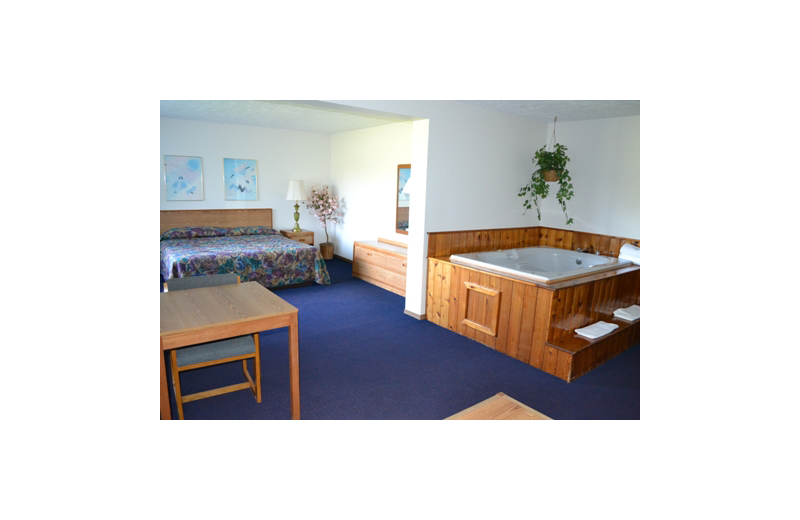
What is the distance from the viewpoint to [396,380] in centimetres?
286

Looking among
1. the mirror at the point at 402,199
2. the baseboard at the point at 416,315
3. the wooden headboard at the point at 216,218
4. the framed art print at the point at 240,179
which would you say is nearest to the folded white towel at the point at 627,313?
the baseboard at the point at 416,315

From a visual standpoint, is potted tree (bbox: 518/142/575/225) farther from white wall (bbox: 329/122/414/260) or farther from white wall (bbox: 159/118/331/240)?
white wall (bbox: 159/118/331/240)

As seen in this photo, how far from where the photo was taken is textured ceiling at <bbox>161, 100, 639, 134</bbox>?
12.5ft

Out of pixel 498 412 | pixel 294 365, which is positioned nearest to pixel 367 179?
pixel 294 365

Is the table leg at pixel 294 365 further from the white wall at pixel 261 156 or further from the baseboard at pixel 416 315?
the white wall at pixel 261 156

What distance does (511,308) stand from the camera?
11.0 feet

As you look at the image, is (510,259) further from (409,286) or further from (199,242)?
(199,242)

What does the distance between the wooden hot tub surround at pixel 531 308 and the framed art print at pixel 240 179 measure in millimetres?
3576

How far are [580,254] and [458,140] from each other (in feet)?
5.89

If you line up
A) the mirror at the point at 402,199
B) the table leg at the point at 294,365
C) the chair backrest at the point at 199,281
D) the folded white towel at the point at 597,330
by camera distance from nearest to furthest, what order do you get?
the table leg at the point at 294,365, the chair backrest at the point at 199,281, the folded white towel at the point at 597,330, the mirror at the point at 402,199

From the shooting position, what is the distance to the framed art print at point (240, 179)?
6.23 meters

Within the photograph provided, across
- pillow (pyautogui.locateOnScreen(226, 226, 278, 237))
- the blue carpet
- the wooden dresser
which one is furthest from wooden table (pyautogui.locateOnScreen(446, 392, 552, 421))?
pillow (pyautogui.locateOnScreen(226, 226, 278, 237))

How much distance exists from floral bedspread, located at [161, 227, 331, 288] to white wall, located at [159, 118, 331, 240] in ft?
2.49
